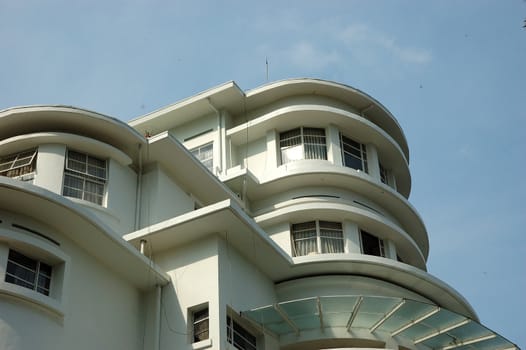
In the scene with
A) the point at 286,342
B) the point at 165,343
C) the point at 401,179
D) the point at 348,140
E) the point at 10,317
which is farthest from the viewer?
the point at 401,179

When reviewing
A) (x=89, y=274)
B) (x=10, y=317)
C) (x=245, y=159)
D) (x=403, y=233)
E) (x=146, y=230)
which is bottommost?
(x=10, y=317)

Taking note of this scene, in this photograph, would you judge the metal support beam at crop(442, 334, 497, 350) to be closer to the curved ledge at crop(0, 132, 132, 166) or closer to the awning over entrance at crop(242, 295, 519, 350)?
the awning over entrance at crop(242, 295, 519, 350)

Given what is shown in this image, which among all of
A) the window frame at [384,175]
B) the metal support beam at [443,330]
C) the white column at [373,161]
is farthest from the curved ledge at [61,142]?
the window frame at [384,175]

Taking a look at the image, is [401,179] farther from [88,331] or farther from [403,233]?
[88,331]

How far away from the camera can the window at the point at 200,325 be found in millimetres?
20547

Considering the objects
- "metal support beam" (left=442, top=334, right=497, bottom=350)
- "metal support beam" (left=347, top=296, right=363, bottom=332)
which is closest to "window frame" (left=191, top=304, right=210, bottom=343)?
"metal support beam" (left=347, top=296, right=363, bottom=332)

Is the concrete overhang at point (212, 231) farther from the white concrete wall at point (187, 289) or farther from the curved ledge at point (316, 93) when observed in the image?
the curved ledge at point (316, 93)

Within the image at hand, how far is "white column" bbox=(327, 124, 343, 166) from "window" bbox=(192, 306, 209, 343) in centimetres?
898

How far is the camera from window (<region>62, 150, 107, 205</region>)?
23.1m

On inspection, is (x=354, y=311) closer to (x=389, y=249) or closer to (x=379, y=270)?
(x=379, y=270)

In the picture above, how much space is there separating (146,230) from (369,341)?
6.95 meters

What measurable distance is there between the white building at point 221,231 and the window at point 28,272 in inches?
1.3

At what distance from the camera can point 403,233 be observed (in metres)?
27.6

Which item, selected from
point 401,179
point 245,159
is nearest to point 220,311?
point 245,159
